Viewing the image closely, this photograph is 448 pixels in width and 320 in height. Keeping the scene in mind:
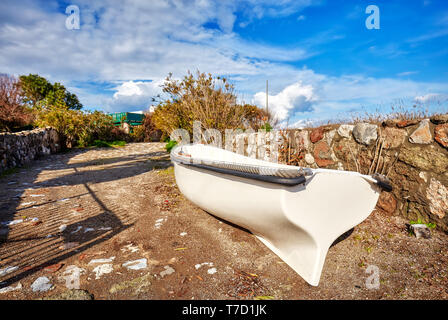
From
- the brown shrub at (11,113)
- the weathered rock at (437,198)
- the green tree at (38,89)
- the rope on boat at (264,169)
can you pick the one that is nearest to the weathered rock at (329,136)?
the weathered rock at (437,198)

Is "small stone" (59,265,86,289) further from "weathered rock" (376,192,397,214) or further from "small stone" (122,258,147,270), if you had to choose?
"weathered rock" (376,192,397,214)

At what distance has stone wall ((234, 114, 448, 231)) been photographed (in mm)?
2453

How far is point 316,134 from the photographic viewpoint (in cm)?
371

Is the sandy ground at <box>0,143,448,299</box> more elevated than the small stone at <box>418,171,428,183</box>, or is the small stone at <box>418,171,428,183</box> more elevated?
the small stone at <box>418,171,428,183</box>

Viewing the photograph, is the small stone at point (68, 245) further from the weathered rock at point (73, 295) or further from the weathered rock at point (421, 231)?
the weathered rock at point (421, 231)

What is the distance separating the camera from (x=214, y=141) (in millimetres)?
6270

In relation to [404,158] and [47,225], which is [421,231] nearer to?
[404,158]

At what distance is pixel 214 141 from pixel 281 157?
2.50m

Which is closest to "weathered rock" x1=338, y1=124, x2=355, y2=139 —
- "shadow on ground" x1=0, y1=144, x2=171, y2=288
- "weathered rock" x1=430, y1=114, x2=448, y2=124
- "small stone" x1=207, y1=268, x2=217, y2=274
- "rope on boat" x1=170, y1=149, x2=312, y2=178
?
"weathered rock" x1=430, y1=114, x2=448, y2=124

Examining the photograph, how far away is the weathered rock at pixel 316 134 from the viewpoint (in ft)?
11.9

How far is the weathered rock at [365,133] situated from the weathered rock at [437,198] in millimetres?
Answer: 798

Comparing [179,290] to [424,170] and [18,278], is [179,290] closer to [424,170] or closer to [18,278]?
[18,278]

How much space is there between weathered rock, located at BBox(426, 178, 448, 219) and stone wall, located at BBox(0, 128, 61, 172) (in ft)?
30.1
